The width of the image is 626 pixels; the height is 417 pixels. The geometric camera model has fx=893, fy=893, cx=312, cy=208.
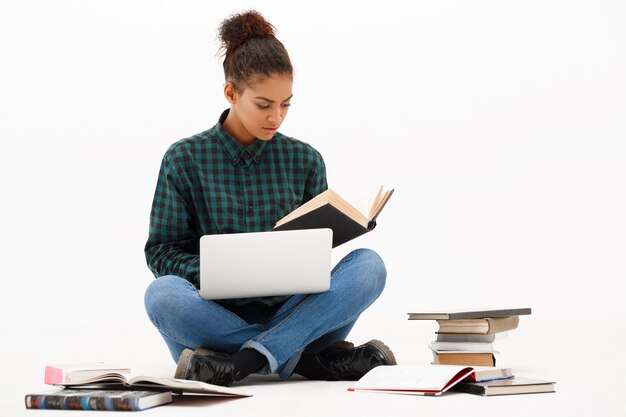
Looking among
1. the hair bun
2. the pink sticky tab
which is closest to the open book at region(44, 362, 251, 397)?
the pink sticky tab

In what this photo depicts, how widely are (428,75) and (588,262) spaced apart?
145 centimetres

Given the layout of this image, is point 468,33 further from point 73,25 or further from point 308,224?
point 308,224

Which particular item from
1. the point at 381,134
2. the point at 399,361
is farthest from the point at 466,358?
the point at 381,134

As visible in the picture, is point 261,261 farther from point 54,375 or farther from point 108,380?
point 54,375

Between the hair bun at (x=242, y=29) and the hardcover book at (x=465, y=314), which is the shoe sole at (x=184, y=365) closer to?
the hardcover book at (x=465, y=314)

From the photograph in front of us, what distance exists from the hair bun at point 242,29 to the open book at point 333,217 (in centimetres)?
66

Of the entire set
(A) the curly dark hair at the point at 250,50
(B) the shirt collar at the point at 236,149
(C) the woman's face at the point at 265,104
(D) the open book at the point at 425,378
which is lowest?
Result: (D) the open book at the point at 425,378

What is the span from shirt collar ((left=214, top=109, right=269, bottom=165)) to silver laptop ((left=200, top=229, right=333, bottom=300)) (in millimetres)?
570

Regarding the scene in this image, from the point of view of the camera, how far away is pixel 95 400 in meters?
1.92

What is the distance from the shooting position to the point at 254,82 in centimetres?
263

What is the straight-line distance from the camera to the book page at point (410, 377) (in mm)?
2109

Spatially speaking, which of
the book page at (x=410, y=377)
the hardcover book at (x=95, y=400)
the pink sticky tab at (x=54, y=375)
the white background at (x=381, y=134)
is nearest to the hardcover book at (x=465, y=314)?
the book page at (x=410, y=377)

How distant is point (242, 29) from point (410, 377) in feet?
3.93

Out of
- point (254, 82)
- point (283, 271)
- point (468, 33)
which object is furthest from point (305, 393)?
point (468, 33)
